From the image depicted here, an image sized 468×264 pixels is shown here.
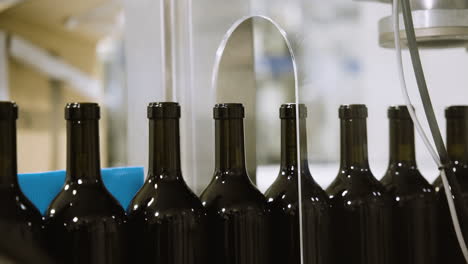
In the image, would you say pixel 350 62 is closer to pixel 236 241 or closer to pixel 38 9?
pixel 236 241

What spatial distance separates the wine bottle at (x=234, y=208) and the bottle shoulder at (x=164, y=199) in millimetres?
28

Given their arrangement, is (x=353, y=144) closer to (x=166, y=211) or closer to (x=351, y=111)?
(x=351, y=111)

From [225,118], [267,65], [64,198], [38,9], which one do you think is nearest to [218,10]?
[267,65]

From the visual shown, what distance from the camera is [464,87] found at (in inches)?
28.1

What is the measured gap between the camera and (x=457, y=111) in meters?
0.68

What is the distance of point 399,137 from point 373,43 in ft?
0.43

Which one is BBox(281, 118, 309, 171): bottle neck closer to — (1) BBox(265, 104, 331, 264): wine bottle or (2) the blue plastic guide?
(1) BBox(265, 104, 331, 264): wine bottle

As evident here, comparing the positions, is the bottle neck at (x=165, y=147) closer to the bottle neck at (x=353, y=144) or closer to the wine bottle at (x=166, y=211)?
the wine bottle at (x=166, y=211)

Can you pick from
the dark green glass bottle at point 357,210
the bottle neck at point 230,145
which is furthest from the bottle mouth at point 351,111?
the bottle neck at point 230,145

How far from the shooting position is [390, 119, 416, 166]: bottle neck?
699 mm

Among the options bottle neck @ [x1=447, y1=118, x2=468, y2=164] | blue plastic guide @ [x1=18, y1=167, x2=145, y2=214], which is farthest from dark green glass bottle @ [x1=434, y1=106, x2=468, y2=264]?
blue plastic guide @ [x1=18, y1=167, x2=145, y2=214]

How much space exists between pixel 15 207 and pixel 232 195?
204 mm

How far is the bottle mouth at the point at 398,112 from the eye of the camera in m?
0.69

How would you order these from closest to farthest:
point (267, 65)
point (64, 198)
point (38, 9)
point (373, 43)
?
point (64, 198) → point (373, 43) → point (267, 65) → point (38, 9)
